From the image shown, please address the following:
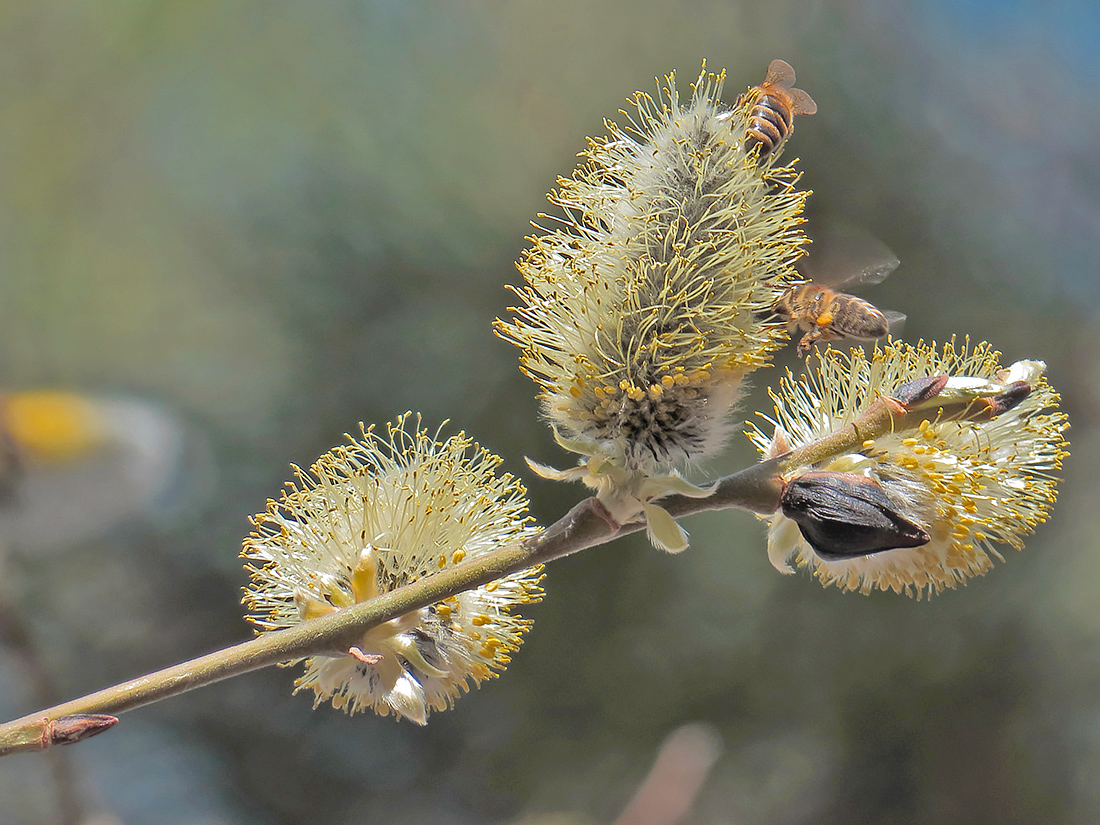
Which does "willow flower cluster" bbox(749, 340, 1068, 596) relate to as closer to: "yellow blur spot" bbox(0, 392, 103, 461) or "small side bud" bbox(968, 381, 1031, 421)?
"small side bud" bbox(968, 381, 1031, 421)

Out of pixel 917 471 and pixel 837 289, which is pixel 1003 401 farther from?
pixel 837 289

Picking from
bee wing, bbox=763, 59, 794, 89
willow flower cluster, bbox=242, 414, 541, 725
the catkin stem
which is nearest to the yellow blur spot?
willow flower cluster, bbox=242, 414, 541, 725

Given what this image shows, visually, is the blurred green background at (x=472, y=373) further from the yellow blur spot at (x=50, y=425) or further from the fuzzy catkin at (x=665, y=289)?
the fuzzy catkin at (x=665, y=289)

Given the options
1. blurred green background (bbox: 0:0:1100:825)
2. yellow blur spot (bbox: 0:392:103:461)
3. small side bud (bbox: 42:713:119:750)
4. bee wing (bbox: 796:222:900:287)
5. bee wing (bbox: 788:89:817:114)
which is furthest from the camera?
blurred green background (bbox: 0:0:1100:825)

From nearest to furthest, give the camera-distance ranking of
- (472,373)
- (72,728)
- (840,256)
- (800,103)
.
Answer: (72,728) → (800,103) → (840,256) → (472,373)

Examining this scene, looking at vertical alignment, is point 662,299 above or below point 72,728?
above

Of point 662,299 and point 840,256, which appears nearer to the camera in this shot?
point 662,299

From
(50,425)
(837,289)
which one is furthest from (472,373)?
(837,289)

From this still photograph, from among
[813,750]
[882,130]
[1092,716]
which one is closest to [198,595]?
[813,750]
